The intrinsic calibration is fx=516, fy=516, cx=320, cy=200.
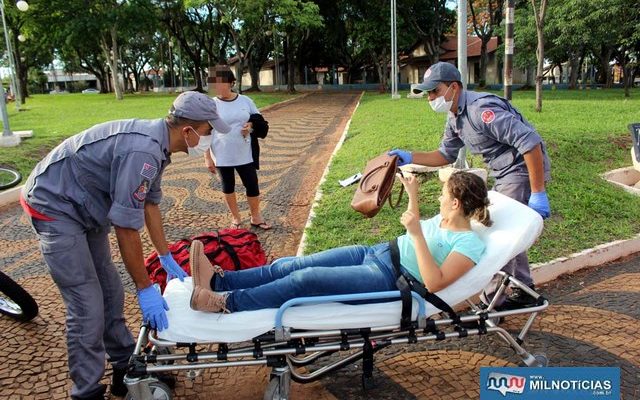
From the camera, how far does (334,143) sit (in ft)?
39.4

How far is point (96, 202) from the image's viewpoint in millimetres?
2578

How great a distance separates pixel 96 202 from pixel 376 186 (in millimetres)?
1774

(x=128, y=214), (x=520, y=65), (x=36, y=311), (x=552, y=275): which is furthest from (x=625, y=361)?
(x=520, y=65)

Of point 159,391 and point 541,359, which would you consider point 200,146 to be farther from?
point 541,359

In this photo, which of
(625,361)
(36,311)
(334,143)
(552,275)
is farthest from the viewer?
(334,143)

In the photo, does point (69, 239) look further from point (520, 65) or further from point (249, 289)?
point (520, 65)

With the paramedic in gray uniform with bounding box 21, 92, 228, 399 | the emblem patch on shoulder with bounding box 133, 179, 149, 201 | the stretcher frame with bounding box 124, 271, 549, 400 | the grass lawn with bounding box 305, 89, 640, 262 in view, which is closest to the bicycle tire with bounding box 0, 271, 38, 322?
the paramedic in gray uniform with bounding box 21, 92, 228, 399

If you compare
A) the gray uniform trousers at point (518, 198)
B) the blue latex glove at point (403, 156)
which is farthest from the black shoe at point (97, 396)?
the gray uniform trousers at point (518, 198)

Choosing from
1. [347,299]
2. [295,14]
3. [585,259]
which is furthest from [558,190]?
[295,14]

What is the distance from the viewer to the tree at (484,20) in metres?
30.9

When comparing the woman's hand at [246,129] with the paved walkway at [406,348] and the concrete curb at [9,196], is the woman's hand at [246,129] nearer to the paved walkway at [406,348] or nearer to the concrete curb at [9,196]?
the paved walkway at [406,348]

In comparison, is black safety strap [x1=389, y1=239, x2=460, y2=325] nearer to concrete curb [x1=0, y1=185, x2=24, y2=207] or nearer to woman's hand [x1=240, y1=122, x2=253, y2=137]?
woman's hand [x1=240, y1=122, x2=253, y2=137]

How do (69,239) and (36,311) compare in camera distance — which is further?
(36,311)

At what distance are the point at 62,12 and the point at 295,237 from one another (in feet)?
94.9
